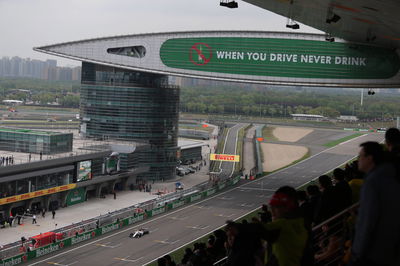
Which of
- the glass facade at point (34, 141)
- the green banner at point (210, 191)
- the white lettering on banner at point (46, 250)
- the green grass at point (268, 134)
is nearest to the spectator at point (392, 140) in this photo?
the white lettering on banner at point (46, 250)

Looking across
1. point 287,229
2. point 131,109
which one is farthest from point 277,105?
point 287,229

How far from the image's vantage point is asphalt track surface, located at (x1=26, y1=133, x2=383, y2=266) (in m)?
21.4

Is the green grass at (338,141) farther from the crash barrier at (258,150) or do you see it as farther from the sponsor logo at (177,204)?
the sponsor logo at (177,204)

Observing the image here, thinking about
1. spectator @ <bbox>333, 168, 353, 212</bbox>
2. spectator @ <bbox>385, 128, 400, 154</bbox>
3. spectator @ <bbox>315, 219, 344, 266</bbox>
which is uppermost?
spectator @ <bbox>385, 128, 400, 154</bbox>

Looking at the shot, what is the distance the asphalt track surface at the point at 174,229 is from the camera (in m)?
21.4

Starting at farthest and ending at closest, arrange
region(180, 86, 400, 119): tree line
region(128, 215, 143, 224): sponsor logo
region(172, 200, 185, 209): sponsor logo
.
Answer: region(180, 86, 400, 119): tree line, region(172, 200, 185, 209): sponsor logo, region(128, 215, 143, 224): sponsor logo

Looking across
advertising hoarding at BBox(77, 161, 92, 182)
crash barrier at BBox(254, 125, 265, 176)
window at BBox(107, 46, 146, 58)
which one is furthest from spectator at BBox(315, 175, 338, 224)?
crash barrier at BBox(254, 125, 265, 176)

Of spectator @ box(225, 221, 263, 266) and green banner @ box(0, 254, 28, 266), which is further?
green banner @ box(0, 254, 28, 266)

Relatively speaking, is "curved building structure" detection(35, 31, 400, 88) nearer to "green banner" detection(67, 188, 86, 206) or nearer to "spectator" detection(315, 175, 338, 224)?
"green banner" detection(67, 188, 86, 206)

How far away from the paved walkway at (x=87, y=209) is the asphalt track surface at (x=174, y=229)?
10.3 ft

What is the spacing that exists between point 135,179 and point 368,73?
18194 mm

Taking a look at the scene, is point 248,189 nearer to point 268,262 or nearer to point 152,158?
point 152,158

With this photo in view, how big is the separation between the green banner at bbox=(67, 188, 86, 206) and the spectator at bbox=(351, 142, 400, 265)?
3064 centimetres

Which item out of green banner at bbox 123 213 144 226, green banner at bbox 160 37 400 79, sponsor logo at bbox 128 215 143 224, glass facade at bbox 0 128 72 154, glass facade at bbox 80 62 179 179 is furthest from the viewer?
glass facade at bbox 80 62 179 179
